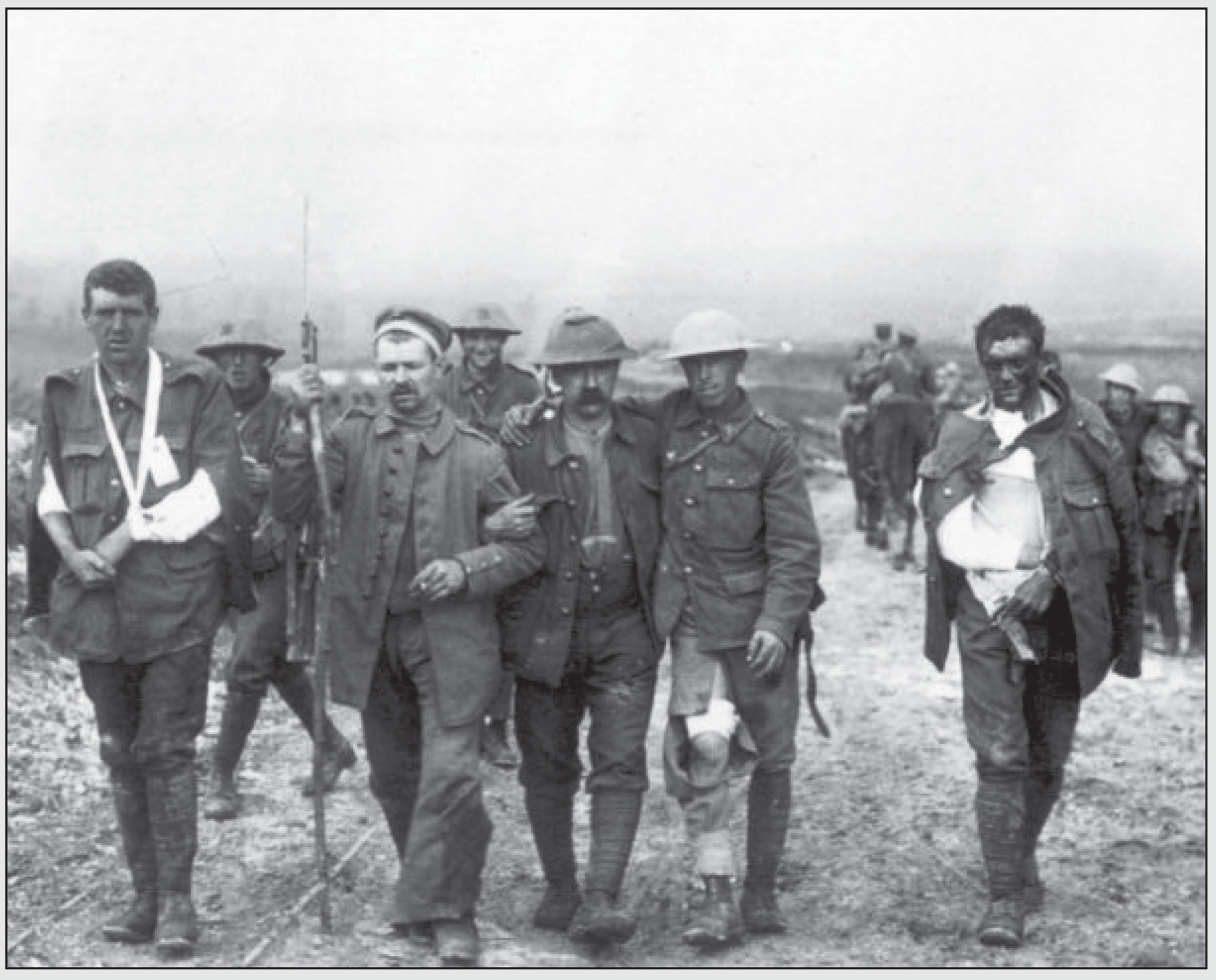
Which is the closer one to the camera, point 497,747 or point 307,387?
point 307,387

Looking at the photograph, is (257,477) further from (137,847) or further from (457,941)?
(457,941)

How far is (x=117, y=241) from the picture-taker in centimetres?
996

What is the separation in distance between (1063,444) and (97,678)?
3.19m

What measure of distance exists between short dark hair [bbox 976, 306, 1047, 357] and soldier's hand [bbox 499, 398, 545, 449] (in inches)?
58.3

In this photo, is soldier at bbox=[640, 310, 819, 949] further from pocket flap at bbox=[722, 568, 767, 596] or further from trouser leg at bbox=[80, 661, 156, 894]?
trouser leg at bbox=[80, 661, 156, 894]

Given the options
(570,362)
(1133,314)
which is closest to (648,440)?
(570,362)

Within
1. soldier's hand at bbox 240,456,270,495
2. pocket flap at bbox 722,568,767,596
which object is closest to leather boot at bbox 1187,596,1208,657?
pocket flap at bbox 722,568,767,596

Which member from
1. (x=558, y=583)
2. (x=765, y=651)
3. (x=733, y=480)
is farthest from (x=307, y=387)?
(x=765, y=651)

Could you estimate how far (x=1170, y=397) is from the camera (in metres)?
11.0

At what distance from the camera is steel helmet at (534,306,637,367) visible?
5422 millimetres

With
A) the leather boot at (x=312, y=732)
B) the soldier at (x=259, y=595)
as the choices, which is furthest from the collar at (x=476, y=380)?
the leather boot at (x=312, y=732)

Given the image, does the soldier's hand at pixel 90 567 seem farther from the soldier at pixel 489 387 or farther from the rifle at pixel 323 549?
the soldier at pixel 489 387

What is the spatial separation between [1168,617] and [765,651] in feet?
19.9

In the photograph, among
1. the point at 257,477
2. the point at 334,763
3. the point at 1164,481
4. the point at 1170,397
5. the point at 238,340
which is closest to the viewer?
the point at 257,477
